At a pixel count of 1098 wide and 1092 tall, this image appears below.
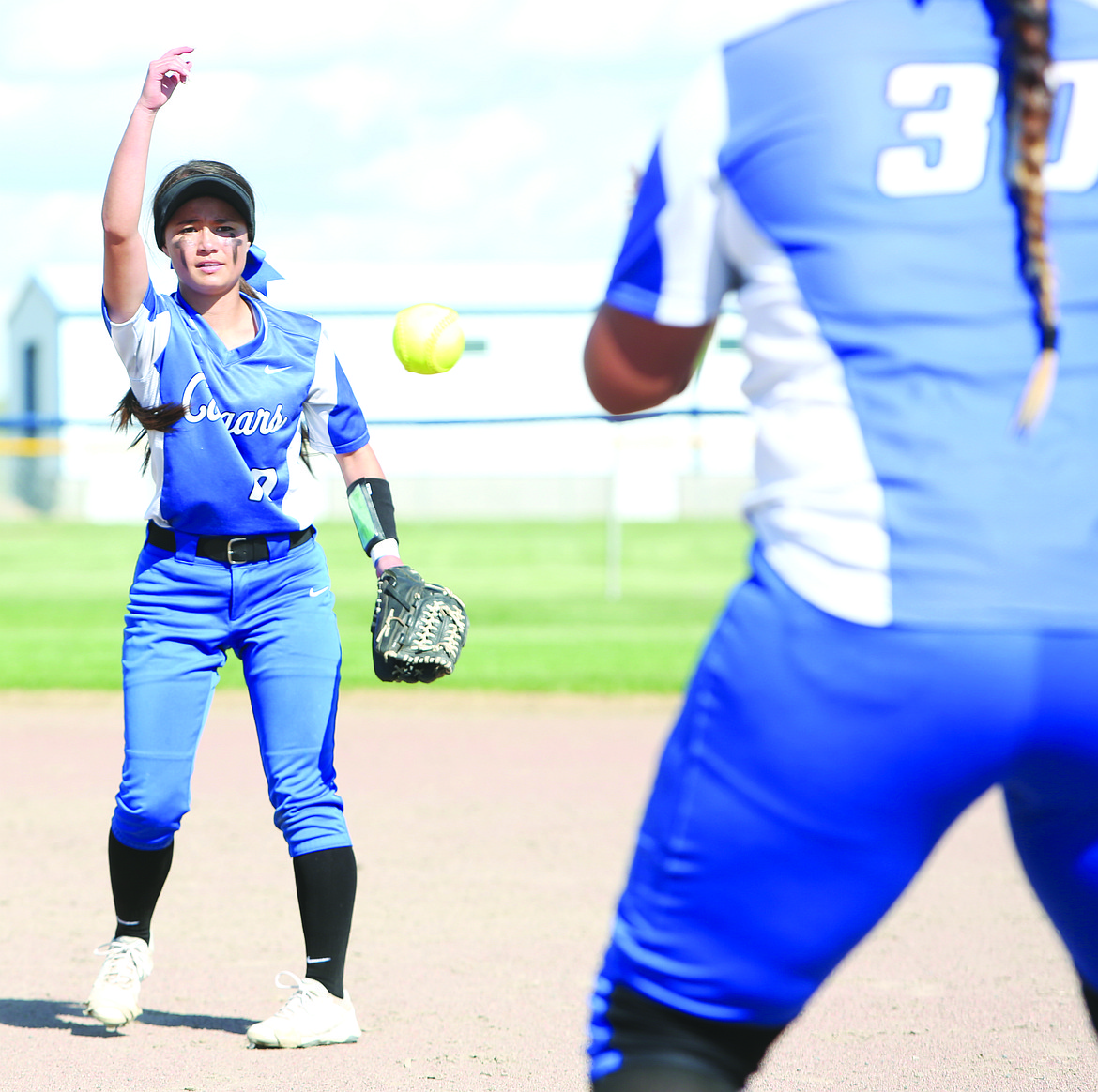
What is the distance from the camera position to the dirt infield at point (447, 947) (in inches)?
134

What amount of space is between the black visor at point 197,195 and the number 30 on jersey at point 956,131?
2.23 metres

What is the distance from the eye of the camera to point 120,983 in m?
3.58

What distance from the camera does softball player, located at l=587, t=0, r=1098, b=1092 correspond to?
62.1 inches

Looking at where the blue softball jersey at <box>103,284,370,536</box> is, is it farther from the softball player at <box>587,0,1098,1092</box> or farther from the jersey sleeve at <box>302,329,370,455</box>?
the softball player at <box>587,0,1098,1092</box>

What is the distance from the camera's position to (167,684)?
3.52 m

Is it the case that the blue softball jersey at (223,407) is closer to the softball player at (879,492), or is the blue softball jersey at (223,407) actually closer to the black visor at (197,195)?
the black visor at (197,195)

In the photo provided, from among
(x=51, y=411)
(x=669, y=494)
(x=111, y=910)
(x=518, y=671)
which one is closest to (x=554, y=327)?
(x=669, y=494)

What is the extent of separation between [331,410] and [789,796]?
2334mm

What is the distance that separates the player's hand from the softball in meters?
1.98

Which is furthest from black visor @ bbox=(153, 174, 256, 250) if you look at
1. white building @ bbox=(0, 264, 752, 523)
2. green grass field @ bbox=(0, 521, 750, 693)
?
white building @ bbox=(0, 264, 752, 523)

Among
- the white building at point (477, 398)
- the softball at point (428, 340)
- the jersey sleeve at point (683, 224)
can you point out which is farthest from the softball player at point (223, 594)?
the white building at point (477, 398)

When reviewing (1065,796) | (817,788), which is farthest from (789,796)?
(1065,796)

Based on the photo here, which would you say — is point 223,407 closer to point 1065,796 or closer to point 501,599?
point 1065,796

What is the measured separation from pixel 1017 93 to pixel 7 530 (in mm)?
23937
